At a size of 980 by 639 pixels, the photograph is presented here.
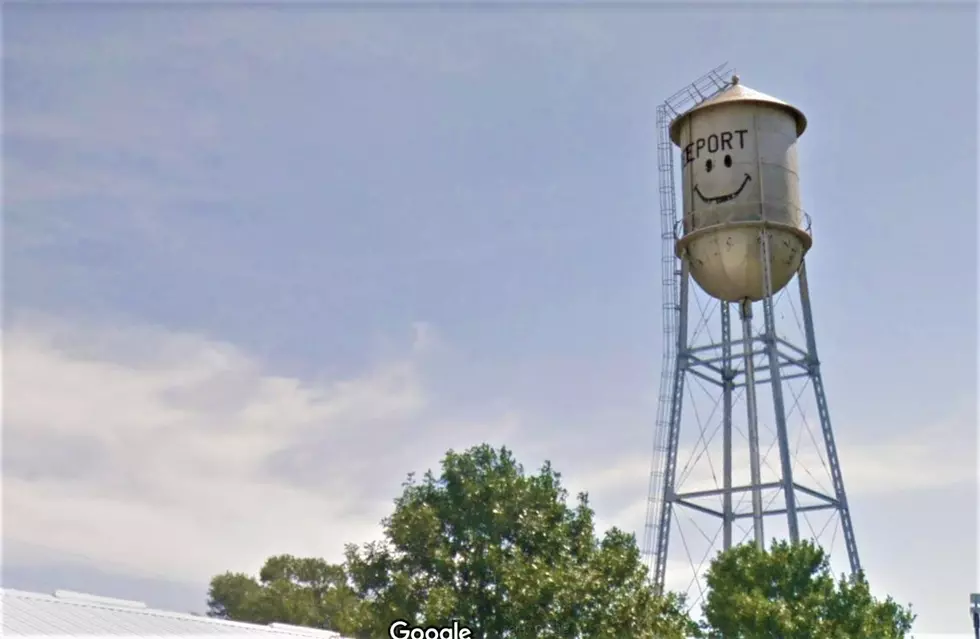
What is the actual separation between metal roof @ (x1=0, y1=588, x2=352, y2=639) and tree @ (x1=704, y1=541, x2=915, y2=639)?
13830mm

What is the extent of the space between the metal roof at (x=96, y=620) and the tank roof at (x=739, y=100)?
24.0 m

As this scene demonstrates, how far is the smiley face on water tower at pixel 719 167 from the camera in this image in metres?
42.2

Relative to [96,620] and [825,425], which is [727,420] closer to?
[825,425]

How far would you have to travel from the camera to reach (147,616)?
32.2 meters

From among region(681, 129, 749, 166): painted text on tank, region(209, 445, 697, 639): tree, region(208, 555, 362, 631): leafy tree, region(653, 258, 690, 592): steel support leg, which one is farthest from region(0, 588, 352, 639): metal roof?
region(208, 555, 362, 631): leafy tree

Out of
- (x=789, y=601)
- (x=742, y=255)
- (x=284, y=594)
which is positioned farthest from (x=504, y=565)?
(x=284, y=594)

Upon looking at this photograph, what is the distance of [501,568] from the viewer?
32812 mm

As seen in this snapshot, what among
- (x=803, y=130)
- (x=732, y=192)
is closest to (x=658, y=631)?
(x=732, y=192)

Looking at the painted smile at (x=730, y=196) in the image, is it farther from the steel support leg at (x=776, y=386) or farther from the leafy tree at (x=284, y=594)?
the leafy tree at (x=284, y=594)

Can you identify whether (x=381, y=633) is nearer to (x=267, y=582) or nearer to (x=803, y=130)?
(x=803, y=130)

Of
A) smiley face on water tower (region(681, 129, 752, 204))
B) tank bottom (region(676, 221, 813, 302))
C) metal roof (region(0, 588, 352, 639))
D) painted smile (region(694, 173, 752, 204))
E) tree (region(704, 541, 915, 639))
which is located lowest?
metal roof (region(0, 588, 352, 639))

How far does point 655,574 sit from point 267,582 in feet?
180

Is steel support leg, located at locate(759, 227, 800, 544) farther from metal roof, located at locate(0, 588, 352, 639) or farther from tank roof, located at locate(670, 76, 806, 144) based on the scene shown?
metal roof, located at locate(0, 588, 352, 639)

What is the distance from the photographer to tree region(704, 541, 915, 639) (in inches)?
1417
